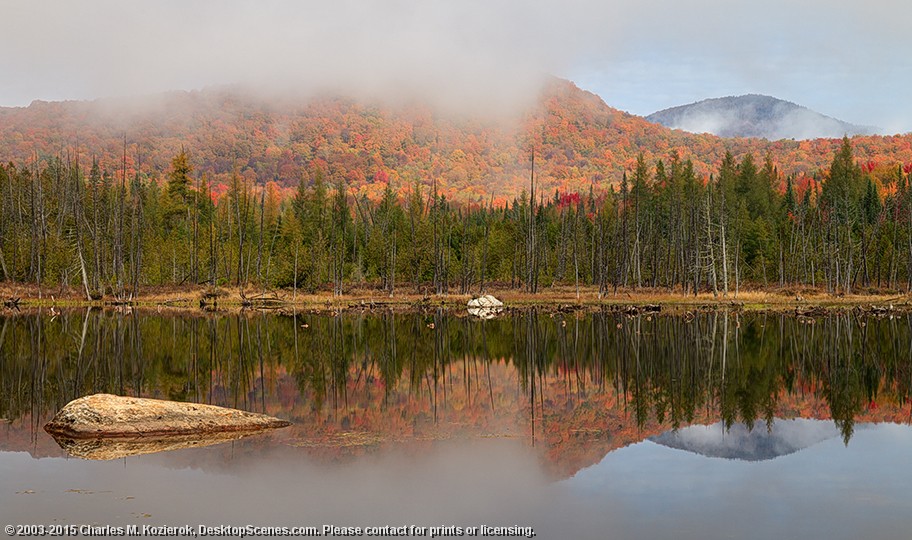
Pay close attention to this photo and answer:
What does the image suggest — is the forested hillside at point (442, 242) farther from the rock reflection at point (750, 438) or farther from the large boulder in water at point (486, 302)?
the rock reflection at point (750, 438)

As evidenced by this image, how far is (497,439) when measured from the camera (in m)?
19.0

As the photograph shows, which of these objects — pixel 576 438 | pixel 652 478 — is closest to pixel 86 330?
pixel 576 438

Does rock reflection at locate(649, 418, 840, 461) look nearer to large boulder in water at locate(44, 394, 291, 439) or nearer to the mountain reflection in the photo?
the mountain reflection

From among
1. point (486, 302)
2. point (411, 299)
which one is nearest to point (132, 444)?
point (486, 302)

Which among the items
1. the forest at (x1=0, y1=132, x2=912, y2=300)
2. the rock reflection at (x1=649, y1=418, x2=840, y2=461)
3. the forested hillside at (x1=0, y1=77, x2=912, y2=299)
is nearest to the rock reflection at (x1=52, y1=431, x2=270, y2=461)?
the rock reflection at (x1=649, y1=418, x2=840, y2=461)

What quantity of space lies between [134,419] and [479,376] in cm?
1376

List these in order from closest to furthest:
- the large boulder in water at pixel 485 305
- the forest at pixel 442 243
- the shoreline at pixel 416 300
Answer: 1. the large boulder in water at pixel 485 305
2. the shoreline at pixel 416 300
3. the forest at pixel 442 243

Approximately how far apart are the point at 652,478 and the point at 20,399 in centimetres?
1805

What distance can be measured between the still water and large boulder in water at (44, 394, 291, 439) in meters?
0.75

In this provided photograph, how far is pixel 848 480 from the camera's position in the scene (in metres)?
15.6

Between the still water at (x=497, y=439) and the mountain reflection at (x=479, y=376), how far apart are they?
5.5 inches

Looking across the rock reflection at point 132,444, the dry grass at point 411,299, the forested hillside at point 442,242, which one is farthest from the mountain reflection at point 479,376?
the forested hillside at point 442,242

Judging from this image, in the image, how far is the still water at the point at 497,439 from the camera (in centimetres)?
1326

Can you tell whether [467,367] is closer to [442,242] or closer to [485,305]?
[485,305]
